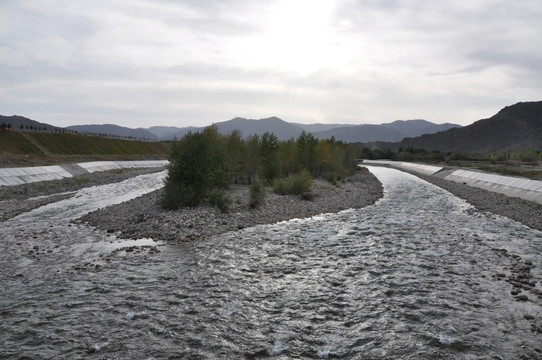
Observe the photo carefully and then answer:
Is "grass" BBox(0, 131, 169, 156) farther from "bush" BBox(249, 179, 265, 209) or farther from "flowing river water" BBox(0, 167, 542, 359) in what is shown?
"flowing river water" BBox(0, 167, 542, 359)

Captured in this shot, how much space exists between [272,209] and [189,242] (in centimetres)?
1177

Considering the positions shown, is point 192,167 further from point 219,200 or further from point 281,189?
point 281,189

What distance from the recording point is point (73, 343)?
9.61 meters

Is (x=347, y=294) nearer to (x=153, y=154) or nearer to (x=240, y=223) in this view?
(x=240, y=223)

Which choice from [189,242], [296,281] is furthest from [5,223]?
[296,281]

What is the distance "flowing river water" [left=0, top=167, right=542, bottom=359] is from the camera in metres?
9.73

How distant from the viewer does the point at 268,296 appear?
1302cm

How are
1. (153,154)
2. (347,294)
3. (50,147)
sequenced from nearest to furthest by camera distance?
(347,294) < (50,147) < (153,154)

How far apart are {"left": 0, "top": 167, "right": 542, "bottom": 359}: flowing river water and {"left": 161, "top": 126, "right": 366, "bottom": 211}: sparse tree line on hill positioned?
8.44 meters

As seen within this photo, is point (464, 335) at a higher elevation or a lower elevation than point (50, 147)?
lower

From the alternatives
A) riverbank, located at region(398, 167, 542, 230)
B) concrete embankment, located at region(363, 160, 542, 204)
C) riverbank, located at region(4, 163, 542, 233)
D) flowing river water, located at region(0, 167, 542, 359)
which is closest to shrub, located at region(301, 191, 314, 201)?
riverbank, located at region(4, 163, 542, 233)

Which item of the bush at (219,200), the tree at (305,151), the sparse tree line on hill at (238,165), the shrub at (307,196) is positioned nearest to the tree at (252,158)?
the sparse tree line on hill at (238,165)

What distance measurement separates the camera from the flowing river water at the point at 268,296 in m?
9.73

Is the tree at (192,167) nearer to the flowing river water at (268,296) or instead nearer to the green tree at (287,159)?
the flowing river water at (268,296)
